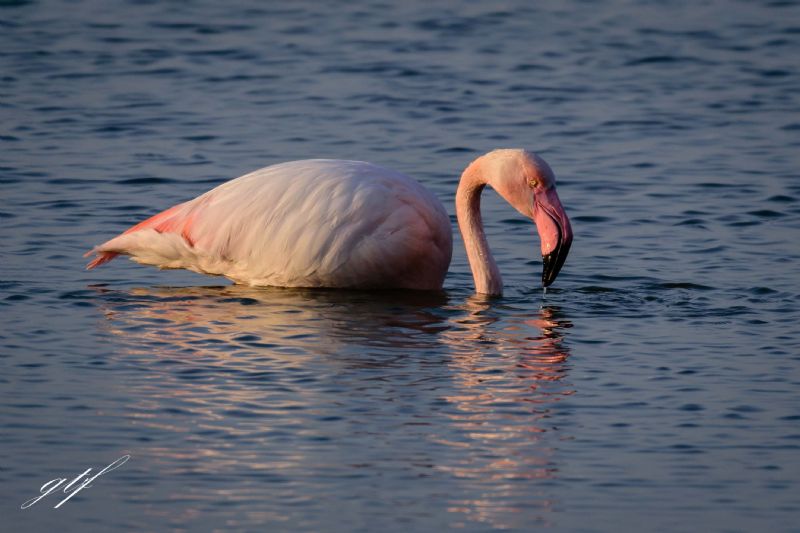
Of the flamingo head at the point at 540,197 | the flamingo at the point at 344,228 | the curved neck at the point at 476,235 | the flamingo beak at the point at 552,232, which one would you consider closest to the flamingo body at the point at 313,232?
the flamingo at the point at 344,228

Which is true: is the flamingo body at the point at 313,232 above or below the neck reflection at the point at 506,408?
above

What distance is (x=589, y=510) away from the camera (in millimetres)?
5453

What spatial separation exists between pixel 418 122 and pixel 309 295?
429 centimetres

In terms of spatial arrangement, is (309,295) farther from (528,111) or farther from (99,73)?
(99,73)

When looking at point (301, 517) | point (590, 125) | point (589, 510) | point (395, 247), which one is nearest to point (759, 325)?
point (395, 247)

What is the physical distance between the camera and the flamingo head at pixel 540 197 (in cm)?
831

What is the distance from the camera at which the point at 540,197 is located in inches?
331

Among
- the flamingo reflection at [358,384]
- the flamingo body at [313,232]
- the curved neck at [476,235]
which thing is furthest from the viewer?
the curved neck at [476,235]

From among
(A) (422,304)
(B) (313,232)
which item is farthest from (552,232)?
(B) (313,232)

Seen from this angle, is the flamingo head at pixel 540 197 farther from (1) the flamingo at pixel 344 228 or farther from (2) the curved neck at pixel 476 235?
(2) the curved neck at pixel 476 235
